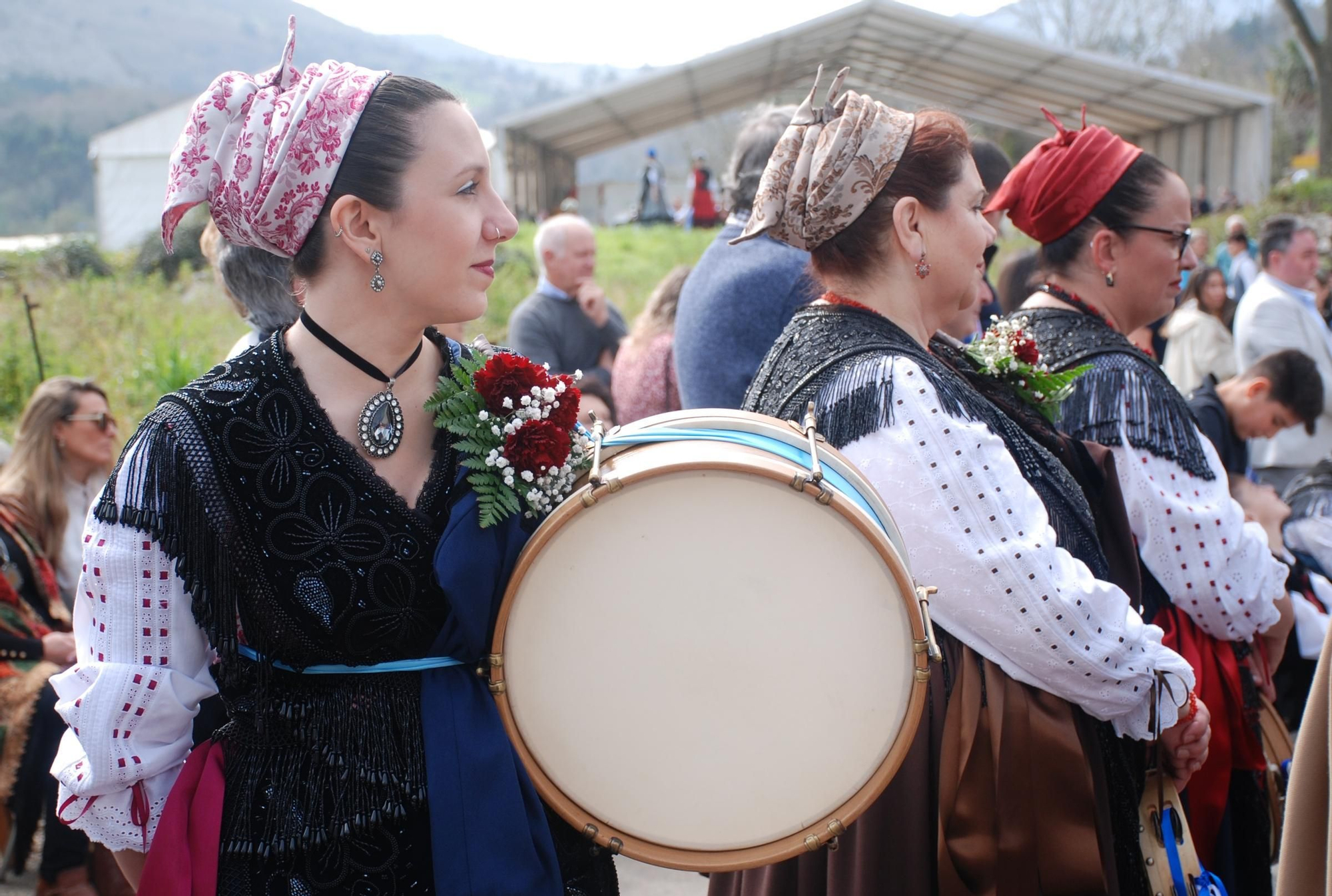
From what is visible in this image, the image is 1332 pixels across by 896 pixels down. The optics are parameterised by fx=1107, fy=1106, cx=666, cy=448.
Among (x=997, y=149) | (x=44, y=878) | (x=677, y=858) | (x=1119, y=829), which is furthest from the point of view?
(x=997, y=149)

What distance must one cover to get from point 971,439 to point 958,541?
0.57 ft

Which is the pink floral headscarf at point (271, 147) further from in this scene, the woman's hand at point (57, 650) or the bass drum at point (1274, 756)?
the woman's hand at point (57, 650)

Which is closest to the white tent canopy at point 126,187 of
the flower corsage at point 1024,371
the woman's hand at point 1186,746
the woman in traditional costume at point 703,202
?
the woman in traditional costume at point 703,202

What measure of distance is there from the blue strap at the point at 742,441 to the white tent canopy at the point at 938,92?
1925 cm

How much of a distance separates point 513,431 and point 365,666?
407 millimetres

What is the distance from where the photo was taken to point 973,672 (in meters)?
1.95

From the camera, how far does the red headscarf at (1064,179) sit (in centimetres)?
270

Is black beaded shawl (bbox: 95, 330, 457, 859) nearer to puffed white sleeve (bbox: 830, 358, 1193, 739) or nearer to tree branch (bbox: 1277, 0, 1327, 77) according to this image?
puffed white sleeve (bbox: 830, 358, 1193, 739)

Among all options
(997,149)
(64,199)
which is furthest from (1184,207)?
(64,199)

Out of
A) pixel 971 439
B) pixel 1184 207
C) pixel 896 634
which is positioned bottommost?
pixel 896 634

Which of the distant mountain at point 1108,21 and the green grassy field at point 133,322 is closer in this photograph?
the green grassy field at point 133,322

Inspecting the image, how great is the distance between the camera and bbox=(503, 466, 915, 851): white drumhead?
1.57m

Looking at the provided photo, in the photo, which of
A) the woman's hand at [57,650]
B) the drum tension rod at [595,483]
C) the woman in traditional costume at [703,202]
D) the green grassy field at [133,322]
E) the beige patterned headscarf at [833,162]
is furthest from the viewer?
the woman in traditional costume at [703,202]

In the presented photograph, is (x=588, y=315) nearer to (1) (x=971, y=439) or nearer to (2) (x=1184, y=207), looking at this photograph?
(2) (x=1184, y=207)
